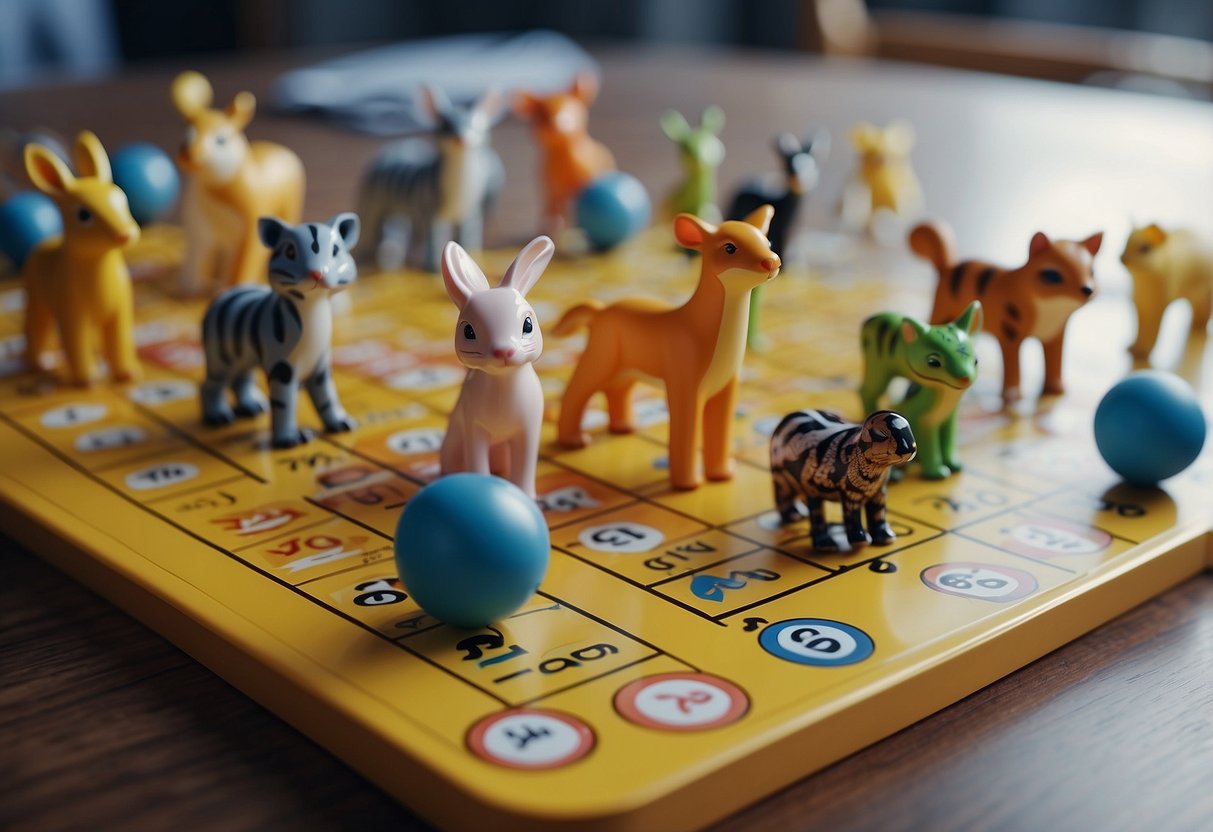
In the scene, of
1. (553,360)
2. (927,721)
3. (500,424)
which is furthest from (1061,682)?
(553,360)

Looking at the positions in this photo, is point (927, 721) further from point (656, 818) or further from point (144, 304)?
point (144, 304)

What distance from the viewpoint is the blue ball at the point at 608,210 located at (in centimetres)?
156

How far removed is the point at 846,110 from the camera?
213 cm

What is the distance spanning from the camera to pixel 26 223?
1.39 meters

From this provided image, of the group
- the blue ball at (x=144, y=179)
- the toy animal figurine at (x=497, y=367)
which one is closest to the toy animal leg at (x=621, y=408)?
the toy animal figurine at (x=497, y=367)

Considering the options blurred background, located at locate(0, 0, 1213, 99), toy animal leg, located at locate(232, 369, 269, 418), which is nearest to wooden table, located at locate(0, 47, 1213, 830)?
toy animal leg, located at locate(232, 369, 269, 418)

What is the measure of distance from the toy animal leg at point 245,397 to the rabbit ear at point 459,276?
0.30 m

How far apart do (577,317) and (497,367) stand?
0.67 ft

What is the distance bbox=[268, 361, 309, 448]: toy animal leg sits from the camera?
1.04m

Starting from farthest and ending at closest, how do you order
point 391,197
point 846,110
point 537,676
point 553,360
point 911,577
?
point 846,110, point 391,197, point 553,360, point 911,577, point 537,676

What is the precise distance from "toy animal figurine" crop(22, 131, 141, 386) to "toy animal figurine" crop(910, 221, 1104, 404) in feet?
2.30

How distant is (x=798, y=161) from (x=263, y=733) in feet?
2.77

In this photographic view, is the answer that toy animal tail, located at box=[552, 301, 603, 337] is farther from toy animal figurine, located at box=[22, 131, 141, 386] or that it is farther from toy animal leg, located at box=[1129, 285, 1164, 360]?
toy animal leg, located at box=[1129, 285, 1164, 360]

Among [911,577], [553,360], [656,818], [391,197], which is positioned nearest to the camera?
[656,818]
